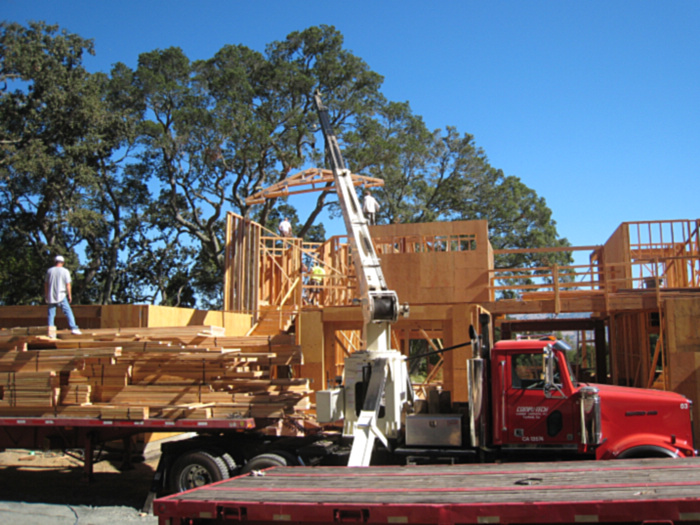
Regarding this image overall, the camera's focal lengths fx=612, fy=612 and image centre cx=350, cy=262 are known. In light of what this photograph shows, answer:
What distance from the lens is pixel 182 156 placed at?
3400 cm

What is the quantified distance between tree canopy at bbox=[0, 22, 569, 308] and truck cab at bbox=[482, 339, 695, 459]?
25.2m

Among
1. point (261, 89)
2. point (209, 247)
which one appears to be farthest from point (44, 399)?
point (261, 89)

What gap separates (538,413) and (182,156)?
2960 centimetres

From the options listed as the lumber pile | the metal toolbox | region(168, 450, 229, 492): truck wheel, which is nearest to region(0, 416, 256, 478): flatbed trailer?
the lumber pile

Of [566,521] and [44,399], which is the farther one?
[44,399]

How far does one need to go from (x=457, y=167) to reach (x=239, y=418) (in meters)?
32.3

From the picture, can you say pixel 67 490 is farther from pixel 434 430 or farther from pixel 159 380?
pixel 434 430

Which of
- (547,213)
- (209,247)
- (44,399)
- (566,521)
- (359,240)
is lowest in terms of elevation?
(566,521)

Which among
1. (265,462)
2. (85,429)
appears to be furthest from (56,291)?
(265,462)

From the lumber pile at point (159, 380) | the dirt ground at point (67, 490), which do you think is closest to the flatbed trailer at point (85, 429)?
the lumber pile at point (159, 380)

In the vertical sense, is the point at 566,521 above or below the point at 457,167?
below

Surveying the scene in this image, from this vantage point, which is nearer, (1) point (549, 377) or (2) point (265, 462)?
(1) point (549, 377)

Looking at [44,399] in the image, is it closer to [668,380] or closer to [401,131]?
[668,380]

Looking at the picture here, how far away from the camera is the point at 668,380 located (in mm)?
13500
